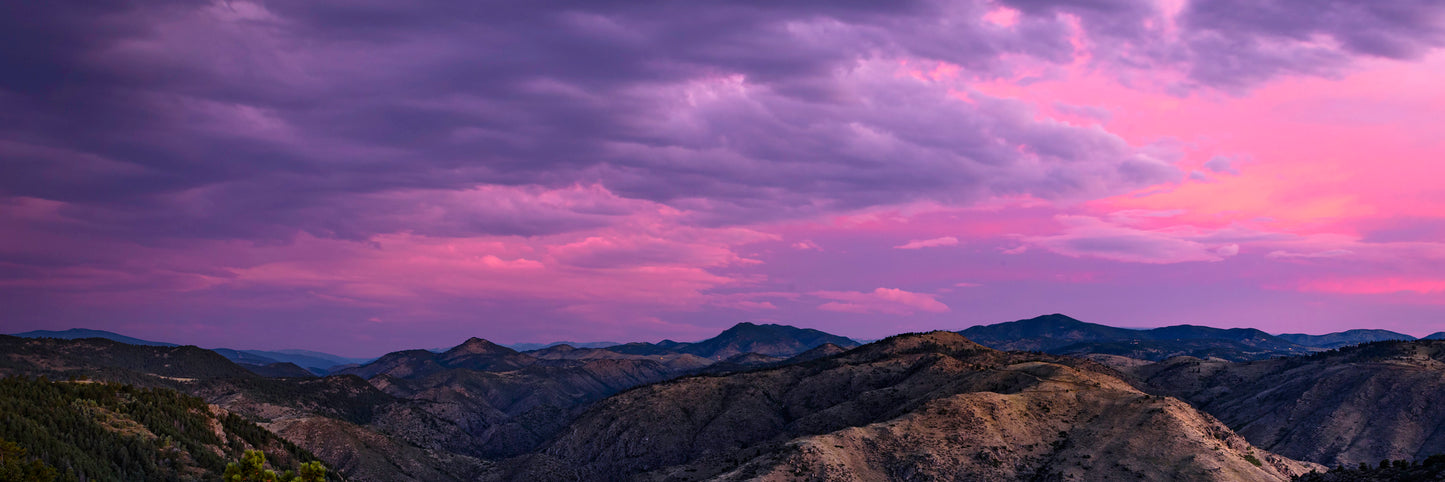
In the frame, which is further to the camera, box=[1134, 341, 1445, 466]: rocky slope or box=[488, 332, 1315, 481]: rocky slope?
box=[1134, 341, 1445, 466]: rocky slope

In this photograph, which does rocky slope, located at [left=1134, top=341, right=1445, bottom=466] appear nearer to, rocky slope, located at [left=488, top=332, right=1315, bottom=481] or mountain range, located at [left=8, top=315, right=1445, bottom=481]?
mountain range, located at [left=8, top=315, right=1445, bottom=481]

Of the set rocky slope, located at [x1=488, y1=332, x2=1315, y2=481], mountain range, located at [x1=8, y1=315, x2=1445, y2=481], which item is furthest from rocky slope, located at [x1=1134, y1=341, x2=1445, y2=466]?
rocky slope, located at [x1=488, y1=332, x2=1315, y2=481]

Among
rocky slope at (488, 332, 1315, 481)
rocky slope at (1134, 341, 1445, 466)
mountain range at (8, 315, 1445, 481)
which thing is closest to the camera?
rocky slope at (488, 332, 1315, 481)

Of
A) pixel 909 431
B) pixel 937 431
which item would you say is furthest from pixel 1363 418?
pixel 909 431

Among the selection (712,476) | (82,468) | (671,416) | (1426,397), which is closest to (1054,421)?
(712,476)

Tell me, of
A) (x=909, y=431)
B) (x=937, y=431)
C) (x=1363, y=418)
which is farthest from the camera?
(x=1363, y=418)

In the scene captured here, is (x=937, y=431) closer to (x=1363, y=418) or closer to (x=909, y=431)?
(x=909, y=431)

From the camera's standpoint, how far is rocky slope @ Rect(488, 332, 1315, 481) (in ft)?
369

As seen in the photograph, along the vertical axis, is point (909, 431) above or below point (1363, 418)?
below

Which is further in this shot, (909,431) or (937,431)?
(909,431)

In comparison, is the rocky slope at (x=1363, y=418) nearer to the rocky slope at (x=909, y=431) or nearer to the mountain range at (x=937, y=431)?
the mountain range at (x=937, y=431)

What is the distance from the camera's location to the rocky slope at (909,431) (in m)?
112

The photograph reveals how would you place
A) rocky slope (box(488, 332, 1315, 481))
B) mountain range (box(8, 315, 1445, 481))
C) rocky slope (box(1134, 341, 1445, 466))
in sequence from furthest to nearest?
rocky slope (box(1134, 341, 1445, 466)) → mountain range (box(8, 315, 1445, 481)) → rocky slope (box(488, 332, 1315, 481))

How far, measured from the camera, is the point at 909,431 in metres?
122
